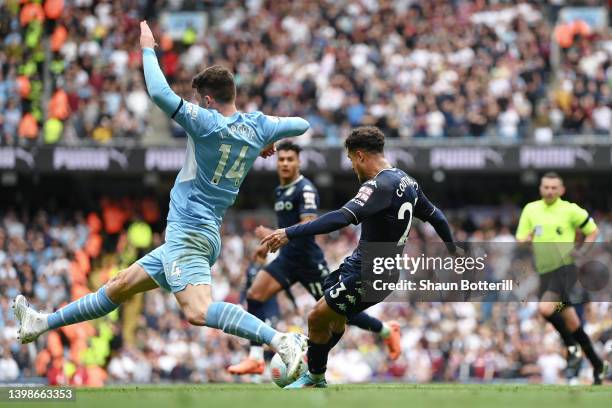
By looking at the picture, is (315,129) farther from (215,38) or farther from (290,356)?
(290,356)

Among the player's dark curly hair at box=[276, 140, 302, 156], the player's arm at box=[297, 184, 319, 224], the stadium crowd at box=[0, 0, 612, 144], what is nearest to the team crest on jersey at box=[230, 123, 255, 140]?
the player's arm at box=[297, 184, 319, 224]

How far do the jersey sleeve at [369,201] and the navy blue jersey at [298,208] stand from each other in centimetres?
299

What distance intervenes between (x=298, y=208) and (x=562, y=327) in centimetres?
319

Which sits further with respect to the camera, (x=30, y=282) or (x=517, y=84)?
(x=517, y=84)

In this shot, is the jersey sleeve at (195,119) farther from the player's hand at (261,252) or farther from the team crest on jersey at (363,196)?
the team crest on jersey at (363,196)

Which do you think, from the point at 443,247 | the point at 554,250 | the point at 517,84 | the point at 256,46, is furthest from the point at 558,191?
the point at 256,46

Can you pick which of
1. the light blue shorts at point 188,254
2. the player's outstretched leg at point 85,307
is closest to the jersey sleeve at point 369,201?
the light blue shorts at point 188,254

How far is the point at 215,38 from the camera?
26078 mm

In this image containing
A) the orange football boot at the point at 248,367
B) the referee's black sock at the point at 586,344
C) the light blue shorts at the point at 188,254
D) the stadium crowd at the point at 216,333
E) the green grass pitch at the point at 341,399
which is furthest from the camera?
the stadium crowd at the point at 216,333

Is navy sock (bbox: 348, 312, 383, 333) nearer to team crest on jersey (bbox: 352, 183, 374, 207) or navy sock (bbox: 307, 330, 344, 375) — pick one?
navy sock (bbox: 307, 330, 344, 375)

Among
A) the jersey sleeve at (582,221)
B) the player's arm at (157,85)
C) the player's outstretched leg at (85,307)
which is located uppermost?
the player's arm at (157,85)

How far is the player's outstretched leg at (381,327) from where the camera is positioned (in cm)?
1236

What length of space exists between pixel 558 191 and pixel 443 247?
3.18 meters

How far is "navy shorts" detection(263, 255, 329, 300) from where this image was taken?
12914 mm
